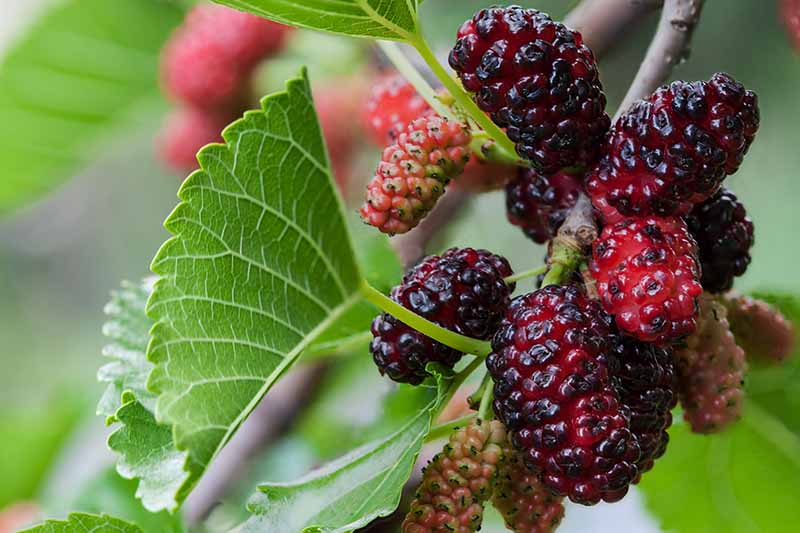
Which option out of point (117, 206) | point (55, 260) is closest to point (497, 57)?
point (117, 206)

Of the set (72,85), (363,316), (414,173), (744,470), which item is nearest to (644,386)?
(414,173)

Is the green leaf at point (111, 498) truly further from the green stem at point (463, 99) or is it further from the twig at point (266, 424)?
the green stem at point (463, 99)

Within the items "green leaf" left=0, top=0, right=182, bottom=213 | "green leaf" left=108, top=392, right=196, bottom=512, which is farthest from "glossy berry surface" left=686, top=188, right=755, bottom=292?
"green leaf" left=0, top=0, right=182, bottom=213

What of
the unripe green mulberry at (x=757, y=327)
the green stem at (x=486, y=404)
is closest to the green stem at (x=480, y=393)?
the green stem at (x=486, y=404)

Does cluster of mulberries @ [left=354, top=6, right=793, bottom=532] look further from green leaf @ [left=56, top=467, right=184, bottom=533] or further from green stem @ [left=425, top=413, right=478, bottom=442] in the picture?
green leaf @ [left=56, top=467, right=184, bottom=533]

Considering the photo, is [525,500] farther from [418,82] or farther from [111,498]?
[111,498]
